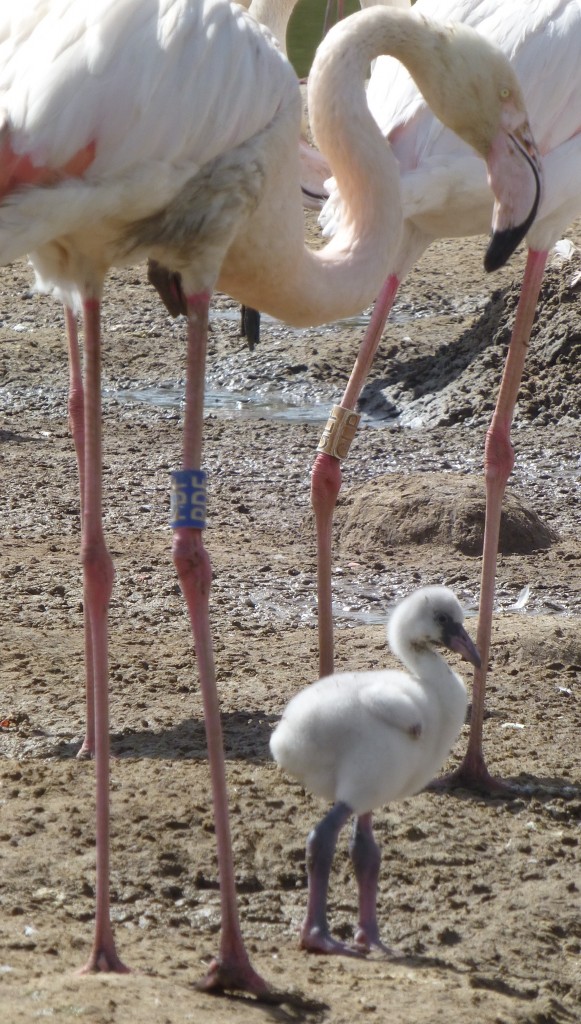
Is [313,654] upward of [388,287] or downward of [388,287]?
downward

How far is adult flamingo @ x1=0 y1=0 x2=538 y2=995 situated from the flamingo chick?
0.93 feet

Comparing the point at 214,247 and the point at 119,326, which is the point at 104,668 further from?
the point at 119,326

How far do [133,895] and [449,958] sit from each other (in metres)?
0.92

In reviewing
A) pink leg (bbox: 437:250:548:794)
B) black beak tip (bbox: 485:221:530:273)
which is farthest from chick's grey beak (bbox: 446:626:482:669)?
black beak tip (bbox: 485:221:530:273)

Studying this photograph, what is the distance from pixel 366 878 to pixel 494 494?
1.82m

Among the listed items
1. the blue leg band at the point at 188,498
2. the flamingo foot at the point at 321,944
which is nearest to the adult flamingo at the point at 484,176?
the flamingo foot at the point at 321,944

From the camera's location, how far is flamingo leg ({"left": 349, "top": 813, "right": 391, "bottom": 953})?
3.86 meters

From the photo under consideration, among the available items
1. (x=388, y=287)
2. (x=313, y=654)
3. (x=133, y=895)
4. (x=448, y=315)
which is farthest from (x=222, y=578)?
(x=448, y=315)

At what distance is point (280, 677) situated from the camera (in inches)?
221

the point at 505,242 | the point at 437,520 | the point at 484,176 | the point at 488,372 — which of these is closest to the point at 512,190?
the point at 505,242

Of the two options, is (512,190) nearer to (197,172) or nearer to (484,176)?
(484,176)

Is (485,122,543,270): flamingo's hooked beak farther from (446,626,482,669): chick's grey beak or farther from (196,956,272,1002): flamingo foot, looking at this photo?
(196,956,272,1002): flamingo foot

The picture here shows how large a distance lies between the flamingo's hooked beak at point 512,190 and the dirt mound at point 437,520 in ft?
10.0

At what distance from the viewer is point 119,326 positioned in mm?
11805
